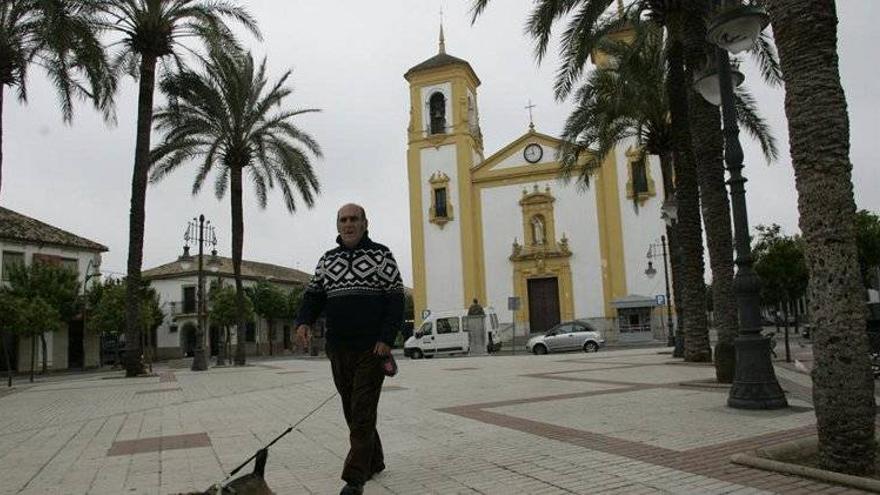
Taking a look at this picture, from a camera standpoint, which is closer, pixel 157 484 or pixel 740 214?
pixel 157 484

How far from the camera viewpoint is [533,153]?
43.0m

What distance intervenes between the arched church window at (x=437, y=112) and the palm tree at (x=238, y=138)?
18668mm

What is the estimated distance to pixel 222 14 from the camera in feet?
66.2

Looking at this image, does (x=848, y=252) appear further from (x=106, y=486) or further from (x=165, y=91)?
(x=165, y=91)

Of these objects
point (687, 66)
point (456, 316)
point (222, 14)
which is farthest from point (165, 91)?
point (687, 66)

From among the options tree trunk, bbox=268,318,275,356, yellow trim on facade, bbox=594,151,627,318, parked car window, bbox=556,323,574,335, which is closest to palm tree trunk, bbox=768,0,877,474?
parked car window, bbox=556,323,574,335

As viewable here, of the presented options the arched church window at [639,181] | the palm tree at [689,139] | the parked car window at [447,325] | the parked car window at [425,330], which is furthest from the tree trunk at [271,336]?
the palm tree at [689,139]

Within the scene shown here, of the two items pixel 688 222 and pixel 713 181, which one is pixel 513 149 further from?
pixel 713 181

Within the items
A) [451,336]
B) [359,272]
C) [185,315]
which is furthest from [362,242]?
[185,315]

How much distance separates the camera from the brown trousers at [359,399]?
4.02 meters

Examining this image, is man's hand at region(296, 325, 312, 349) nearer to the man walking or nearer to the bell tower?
the man walking

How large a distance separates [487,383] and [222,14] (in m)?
14.2

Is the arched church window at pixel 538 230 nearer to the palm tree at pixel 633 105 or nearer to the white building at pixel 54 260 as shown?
the palm tree at pixel 633 105

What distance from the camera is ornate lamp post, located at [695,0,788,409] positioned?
22.4ft
